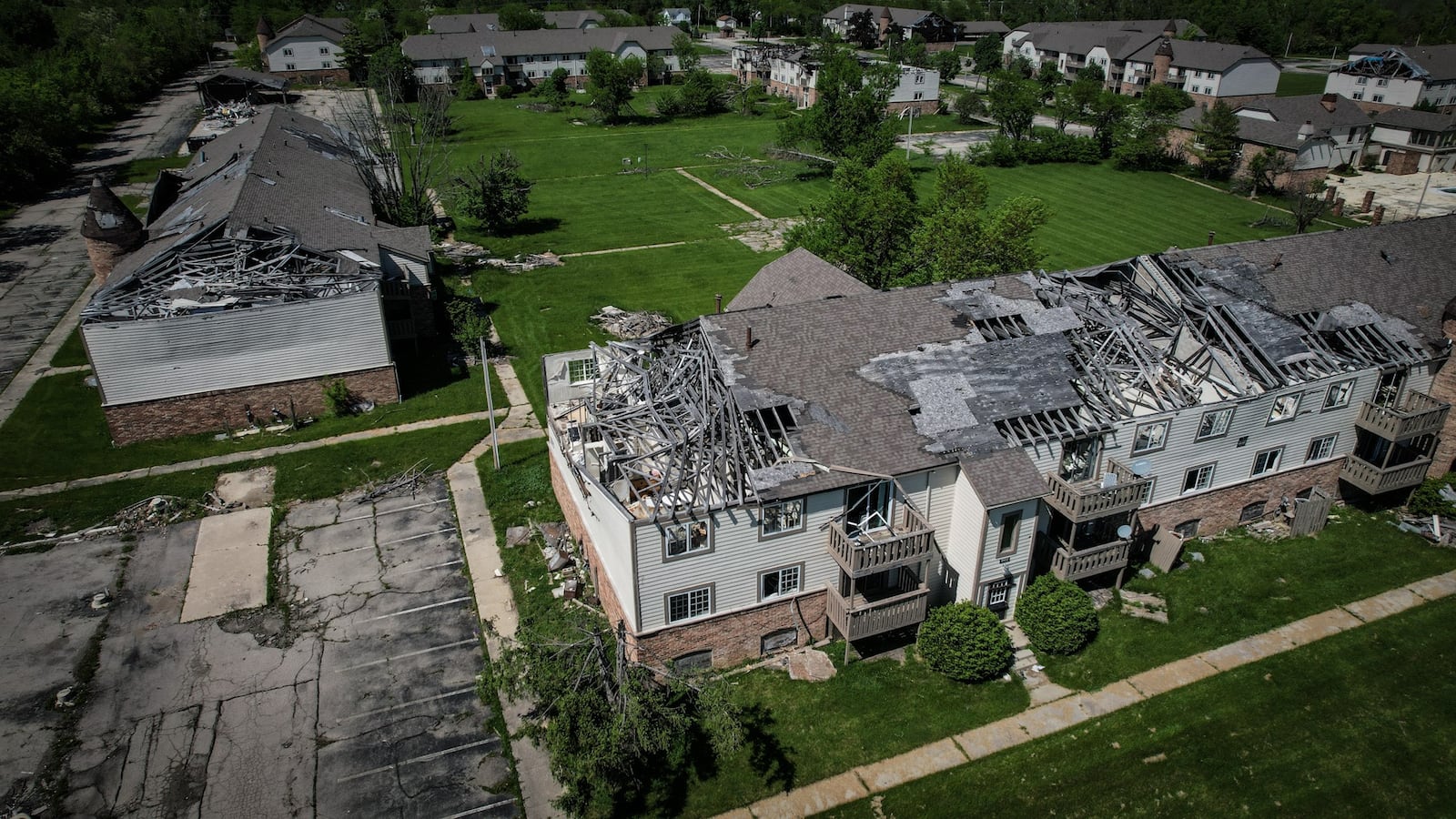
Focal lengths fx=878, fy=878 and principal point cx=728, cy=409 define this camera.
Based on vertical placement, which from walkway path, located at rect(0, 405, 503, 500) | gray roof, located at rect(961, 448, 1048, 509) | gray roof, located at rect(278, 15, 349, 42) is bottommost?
walkway path, located at rect(0, 405, 503, 500)

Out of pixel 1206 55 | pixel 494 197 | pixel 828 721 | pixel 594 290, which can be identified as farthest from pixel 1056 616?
pixel 1206 55

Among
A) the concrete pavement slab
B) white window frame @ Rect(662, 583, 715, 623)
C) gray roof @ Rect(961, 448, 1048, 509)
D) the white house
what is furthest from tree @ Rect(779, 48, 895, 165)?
the white house

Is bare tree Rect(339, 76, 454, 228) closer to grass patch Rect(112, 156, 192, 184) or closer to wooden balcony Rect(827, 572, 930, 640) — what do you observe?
grass patch Rect(112, 156, 192, 184)

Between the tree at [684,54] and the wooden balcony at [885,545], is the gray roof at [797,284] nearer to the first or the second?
the wooden balcony at [885,545]

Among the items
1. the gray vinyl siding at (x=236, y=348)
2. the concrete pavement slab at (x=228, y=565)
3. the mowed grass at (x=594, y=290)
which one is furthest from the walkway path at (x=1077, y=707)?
the gray vinyl siding at (x=236, y=348)

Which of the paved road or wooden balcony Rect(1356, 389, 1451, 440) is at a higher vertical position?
wooden balcony Rect(1356, 389, 1451, 440)

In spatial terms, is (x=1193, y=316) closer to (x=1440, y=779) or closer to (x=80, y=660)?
(x=1440, y=779)

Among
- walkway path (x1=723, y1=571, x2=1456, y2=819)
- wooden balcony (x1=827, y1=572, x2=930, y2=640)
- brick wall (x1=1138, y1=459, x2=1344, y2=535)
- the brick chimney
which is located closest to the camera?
walkway path (x1=723, y1=571, x2=1456, y2=819)
